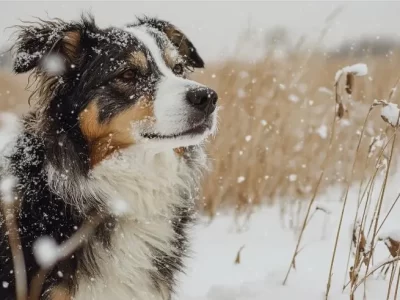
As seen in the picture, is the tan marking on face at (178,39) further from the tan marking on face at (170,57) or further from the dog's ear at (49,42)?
the dog's ear at (49,42)

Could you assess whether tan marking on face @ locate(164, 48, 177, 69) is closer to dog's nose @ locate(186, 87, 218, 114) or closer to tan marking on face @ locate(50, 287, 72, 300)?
dog's nose @ locate(186, 87, 218, 114)

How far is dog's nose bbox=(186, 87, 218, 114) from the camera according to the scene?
7.85 ft

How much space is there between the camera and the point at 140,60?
2.68 metres

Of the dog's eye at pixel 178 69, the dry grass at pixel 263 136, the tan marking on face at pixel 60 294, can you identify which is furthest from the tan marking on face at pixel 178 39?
the tan marking on face at pixel 60 294

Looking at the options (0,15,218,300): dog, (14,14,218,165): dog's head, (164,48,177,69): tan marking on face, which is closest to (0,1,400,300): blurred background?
(164,48,177,69): tan marking on face

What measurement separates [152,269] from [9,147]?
1.00 m

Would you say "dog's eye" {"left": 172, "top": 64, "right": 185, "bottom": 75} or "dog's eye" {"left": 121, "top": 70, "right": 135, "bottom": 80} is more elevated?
"dog's eye" {"left": 172, "top": 64, "right": 185, "bottom": 75}

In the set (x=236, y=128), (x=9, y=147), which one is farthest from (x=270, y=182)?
(x=9, y=147)

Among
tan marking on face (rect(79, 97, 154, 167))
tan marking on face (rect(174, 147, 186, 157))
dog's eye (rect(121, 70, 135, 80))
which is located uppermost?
dog's eye (rect(121, 70, 135, 80))

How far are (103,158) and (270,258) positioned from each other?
1.72 m

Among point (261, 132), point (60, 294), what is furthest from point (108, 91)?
point (261, 132)

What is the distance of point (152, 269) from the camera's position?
2.57 meters

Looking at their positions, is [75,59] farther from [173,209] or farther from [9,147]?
[173,209]

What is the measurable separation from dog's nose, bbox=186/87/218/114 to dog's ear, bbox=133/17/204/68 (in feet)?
2.74
